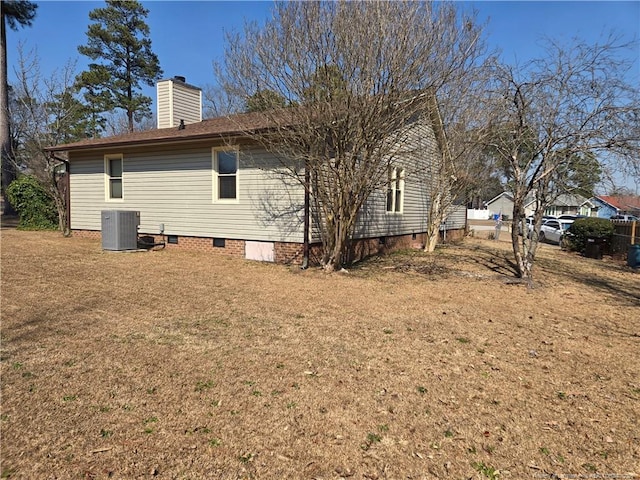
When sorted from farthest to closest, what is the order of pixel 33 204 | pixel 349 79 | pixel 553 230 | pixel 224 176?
1. pixel 553 230
2. pixel 33 204
3. pixel 224 176
4. pixel 349 79

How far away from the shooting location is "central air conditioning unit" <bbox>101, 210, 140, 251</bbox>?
35.1 ft

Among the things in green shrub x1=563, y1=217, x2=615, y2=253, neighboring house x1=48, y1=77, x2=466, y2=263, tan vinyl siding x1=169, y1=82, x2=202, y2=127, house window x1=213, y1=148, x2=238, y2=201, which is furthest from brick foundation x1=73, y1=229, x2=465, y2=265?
green shrub x1=563, y1=217, x2=615, y2=253

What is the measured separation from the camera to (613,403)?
129 inches

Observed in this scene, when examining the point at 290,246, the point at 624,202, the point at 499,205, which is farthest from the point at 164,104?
the point at 499,205

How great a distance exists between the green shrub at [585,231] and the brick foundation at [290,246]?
23.3 ft

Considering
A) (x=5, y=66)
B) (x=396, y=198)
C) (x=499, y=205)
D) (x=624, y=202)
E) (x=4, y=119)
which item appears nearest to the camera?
(x=624, y=202)

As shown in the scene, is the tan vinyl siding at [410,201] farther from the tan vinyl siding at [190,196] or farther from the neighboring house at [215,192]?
the tan vinyl siding at [190,196]

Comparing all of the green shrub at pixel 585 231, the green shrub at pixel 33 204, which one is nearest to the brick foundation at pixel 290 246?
the green shrub at pixel 33 204

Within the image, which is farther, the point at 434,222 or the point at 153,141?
the point at 434,222

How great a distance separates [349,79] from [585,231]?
13.4 m

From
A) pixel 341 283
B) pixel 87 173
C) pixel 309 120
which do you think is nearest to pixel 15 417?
pixel 341 283

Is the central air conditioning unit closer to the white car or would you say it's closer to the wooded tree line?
the wooded tree line

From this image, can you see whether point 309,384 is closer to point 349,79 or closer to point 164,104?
point 349,79

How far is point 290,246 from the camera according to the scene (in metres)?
9.81
